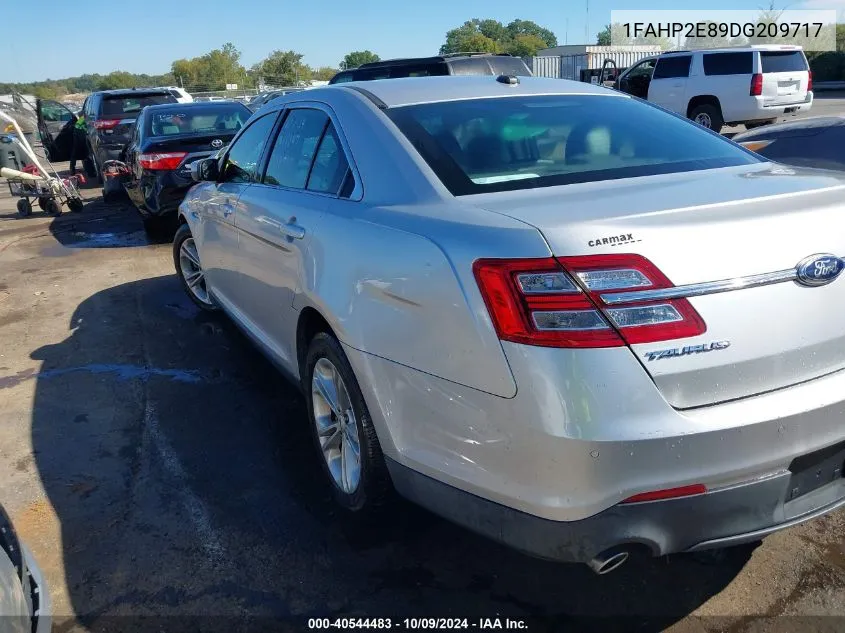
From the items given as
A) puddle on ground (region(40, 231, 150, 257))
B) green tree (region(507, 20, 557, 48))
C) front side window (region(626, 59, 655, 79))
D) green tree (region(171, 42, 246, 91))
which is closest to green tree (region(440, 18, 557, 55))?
green tree (region(507, 20, 557, 48))

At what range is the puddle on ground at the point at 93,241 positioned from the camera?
9234mm

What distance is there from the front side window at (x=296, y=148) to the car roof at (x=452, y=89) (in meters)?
0.14

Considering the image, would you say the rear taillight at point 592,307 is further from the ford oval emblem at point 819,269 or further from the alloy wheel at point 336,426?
the alloy wheel at point 336,426

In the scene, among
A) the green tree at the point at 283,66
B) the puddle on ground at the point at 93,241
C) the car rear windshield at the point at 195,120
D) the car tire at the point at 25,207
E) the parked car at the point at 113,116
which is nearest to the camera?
the puddle on ground at the point at 93,241

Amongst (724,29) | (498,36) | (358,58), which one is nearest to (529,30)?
(498,36)

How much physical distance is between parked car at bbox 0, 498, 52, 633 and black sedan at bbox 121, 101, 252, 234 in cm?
682

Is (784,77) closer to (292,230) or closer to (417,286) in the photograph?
(292,230)

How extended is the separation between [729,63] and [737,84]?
54 centimetres

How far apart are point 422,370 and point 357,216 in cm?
77

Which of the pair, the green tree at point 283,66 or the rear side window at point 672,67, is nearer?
the rear side window at point 672,67

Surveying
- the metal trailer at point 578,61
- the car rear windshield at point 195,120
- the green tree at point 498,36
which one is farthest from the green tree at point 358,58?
the car rear windshield at point 195,120

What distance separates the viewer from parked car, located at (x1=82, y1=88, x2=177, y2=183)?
1319 cm

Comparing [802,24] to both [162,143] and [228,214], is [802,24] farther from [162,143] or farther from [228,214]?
[228,214]

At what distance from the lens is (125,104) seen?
551 inches
